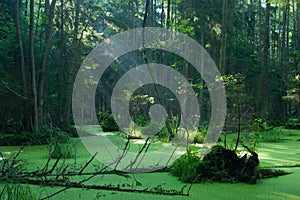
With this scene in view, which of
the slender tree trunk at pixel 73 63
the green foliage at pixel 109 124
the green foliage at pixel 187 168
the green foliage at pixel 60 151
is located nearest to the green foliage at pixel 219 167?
the green foliage at pixel 187 168

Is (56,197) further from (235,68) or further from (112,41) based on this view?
(112,41)

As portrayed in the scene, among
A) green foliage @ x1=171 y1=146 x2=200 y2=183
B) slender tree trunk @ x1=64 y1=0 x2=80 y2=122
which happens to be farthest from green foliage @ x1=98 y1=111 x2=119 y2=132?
green foliage @ x1=171 y1=146 x2=200 y2=183

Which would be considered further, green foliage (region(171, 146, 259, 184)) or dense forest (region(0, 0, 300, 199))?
green foliage (region(171, 146, 259, 184))

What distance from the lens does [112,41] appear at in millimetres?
18141

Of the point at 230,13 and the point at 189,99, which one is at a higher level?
the point at 230,13

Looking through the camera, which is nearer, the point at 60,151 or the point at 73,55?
the point at 60,151

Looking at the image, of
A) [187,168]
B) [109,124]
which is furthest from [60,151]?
[109,124]

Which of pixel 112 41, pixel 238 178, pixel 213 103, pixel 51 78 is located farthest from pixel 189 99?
pixel 238 178

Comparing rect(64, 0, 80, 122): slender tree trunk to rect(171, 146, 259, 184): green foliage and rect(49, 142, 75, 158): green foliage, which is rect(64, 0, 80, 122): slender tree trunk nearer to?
rect(49, 142, 75, 158): green foliage

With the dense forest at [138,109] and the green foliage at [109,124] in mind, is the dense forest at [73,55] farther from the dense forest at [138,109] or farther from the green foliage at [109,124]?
the green foliage at [109,124]

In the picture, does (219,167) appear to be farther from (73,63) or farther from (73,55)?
(73,55)

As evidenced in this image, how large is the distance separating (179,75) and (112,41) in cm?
508

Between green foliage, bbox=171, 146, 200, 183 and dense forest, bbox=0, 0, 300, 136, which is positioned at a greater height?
dense forest, bbox=0, 0, 300, 136

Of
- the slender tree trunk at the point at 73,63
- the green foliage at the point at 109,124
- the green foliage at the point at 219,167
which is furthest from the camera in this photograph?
the green foliage at the point at 109,124
